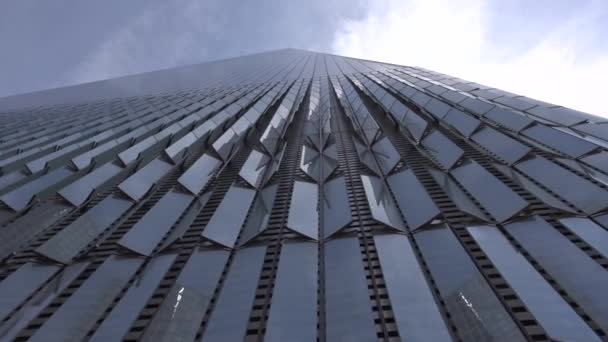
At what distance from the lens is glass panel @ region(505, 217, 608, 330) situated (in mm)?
4426

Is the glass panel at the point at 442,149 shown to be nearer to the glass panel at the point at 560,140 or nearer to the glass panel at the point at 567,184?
the glass panel at the point at 567,184

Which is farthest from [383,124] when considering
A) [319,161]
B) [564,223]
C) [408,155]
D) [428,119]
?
[564,223]

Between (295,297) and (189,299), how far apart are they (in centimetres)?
149

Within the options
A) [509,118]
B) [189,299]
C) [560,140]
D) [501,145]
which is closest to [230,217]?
[189,299]

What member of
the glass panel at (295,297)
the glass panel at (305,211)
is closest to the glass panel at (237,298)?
the glass panel at (295,297)

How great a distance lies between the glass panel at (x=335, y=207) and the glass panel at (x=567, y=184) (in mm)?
3955

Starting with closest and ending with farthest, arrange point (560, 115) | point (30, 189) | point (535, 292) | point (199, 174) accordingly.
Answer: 1. point (535, 292)
2. point (30, 189)
3. point (199, 174)
4. point (560, 115)

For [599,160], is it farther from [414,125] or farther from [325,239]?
[414,125]

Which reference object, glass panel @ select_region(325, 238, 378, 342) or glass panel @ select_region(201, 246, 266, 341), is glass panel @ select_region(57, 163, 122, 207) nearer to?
glass panel @ select_region(201, 246, 266, 341)

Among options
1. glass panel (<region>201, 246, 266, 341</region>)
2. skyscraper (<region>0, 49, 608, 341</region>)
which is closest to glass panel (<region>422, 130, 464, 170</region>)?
skyscraper (<region>0, 49, 608, 341</region>)

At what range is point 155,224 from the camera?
7605 mm

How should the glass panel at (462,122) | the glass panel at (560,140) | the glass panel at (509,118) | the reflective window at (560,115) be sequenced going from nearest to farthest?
the glass panel at (560,140) < the reflective window at (560,115) < the glass panel at (509,118) < the glass panel at (462,122)

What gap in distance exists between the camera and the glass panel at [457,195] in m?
7.09

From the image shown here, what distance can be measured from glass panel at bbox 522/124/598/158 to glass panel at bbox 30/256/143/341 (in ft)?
31.2
